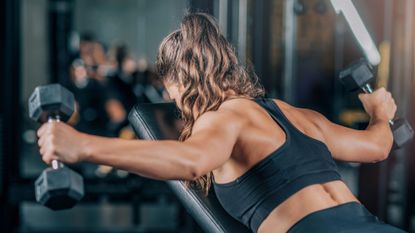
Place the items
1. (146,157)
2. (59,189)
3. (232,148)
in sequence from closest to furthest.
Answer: (59,189)
(146,157)
(232,148)

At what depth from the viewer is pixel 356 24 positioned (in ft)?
7.33

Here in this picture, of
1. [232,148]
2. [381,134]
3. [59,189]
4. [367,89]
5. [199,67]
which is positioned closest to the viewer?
[59,189]

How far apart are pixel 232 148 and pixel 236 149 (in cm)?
5

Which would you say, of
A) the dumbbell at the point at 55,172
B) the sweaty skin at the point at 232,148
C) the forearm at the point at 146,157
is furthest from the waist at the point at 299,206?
the dumbbell at the point at 55,172

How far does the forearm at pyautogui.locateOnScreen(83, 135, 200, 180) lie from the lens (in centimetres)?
160

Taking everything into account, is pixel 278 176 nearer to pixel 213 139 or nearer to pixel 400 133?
pixel 213 139

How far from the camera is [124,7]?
926cm

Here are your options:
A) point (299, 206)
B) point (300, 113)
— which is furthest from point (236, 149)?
point (300, 113)

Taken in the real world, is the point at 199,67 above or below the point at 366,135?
above

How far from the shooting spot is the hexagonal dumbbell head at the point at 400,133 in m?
2.39

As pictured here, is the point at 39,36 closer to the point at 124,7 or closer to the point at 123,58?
the point at 124,7

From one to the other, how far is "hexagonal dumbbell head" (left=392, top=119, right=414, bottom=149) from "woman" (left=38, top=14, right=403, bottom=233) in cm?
34

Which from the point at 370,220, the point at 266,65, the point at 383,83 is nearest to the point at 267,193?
the point at 370,220

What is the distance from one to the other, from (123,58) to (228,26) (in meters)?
3.26
